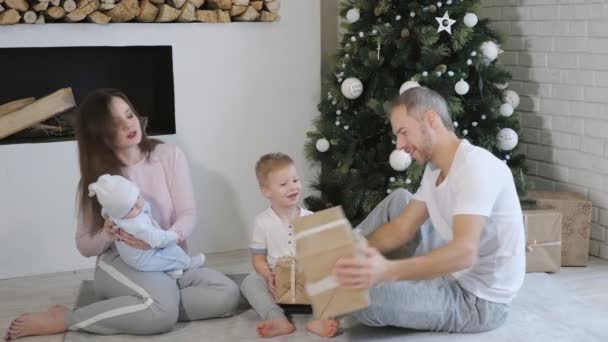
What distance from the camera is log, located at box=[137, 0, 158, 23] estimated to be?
341 cm

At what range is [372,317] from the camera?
2.57m

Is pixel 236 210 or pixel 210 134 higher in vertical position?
pixel 210 134

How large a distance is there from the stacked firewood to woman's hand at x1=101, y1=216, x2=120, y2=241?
1.00 metres

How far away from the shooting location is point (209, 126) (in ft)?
11.9

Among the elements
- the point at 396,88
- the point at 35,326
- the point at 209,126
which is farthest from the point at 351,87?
the point at 35,326

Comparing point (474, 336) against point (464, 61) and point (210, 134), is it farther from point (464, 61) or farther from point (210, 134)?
point (210, 134)

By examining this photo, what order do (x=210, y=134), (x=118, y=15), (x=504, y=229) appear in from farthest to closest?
(x=210, y=134)
(x=118, y=15)
(x=504, y=229)

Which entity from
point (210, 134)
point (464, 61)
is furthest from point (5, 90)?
point (464, 61)

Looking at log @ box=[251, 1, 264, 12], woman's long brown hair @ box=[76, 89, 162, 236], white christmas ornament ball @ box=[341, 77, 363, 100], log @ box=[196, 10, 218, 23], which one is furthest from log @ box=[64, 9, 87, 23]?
white christmas ornament ball @ box=[341, 77, 363, 100]

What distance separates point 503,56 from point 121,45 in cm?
180

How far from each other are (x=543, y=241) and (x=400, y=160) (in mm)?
655

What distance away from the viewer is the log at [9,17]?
3.21 metres

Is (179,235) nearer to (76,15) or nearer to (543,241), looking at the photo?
(76,15)

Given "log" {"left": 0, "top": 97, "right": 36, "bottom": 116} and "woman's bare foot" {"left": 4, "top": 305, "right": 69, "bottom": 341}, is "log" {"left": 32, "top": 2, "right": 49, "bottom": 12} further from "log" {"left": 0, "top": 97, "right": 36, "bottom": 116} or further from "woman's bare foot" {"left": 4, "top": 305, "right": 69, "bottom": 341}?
"woman's bare foot" {"left": 4, "top": 305, "right": 69, "bottom": 341}
